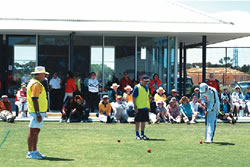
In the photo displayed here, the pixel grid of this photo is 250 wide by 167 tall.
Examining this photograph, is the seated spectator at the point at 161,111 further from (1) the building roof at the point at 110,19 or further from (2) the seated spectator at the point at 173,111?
(1) the building roof at the point at 110,19

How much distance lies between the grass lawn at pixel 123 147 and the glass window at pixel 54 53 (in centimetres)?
531

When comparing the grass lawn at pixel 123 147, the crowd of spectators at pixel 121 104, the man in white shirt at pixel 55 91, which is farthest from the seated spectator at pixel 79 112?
the man in white shirt at pixel 55 91

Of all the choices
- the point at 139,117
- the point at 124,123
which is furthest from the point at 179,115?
the point at 139,117

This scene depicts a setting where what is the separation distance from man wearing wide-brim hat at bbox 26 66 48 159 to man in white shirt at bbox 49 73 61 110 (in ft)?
34.2

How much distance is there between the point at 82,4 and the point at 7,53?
4533mm

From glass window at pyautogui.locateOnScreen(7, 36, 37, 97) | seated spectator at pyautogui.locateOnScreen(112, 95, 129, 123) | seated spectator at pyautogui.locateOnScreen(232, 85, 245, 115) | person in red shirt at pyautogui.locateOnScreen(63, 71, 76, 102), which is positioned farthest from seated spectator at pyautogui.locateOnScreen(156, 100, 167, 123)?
glass window at pyautogui.locateOnScreen(7, 36, 37, 97)

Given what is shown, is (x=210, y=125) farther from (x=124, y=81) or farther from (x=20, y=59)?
(x=20, y=59)

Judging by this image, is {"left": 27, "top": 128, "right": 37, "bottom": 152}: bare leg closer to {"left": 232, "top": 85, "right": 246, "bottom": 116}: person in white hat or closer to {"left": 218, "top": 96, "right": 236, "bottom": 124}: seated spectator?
{"left": 218, "top": 96, "right": 236, "bottom": 124}: seated spectator

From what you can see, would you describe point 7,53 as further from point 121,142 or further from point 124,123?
point 121,142

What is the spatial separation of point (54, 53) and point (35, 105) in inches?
481

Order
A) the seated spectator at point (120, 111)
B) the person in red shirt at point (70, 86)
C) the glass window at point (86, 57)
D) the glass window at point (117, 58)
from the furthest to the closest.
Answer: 1. the glass window at point (117, 58)
2. the glass window at point (86, 57)
3. the person in red shirt at point (70, 86)
4. the seated spectator at point (120, 111)

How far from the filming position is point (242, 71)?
46.8 metres

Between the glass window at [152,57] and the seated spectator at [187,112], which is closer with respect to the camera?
the seated spectator at [187,112]

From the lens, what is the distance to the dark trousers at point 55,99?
64.6 feet
